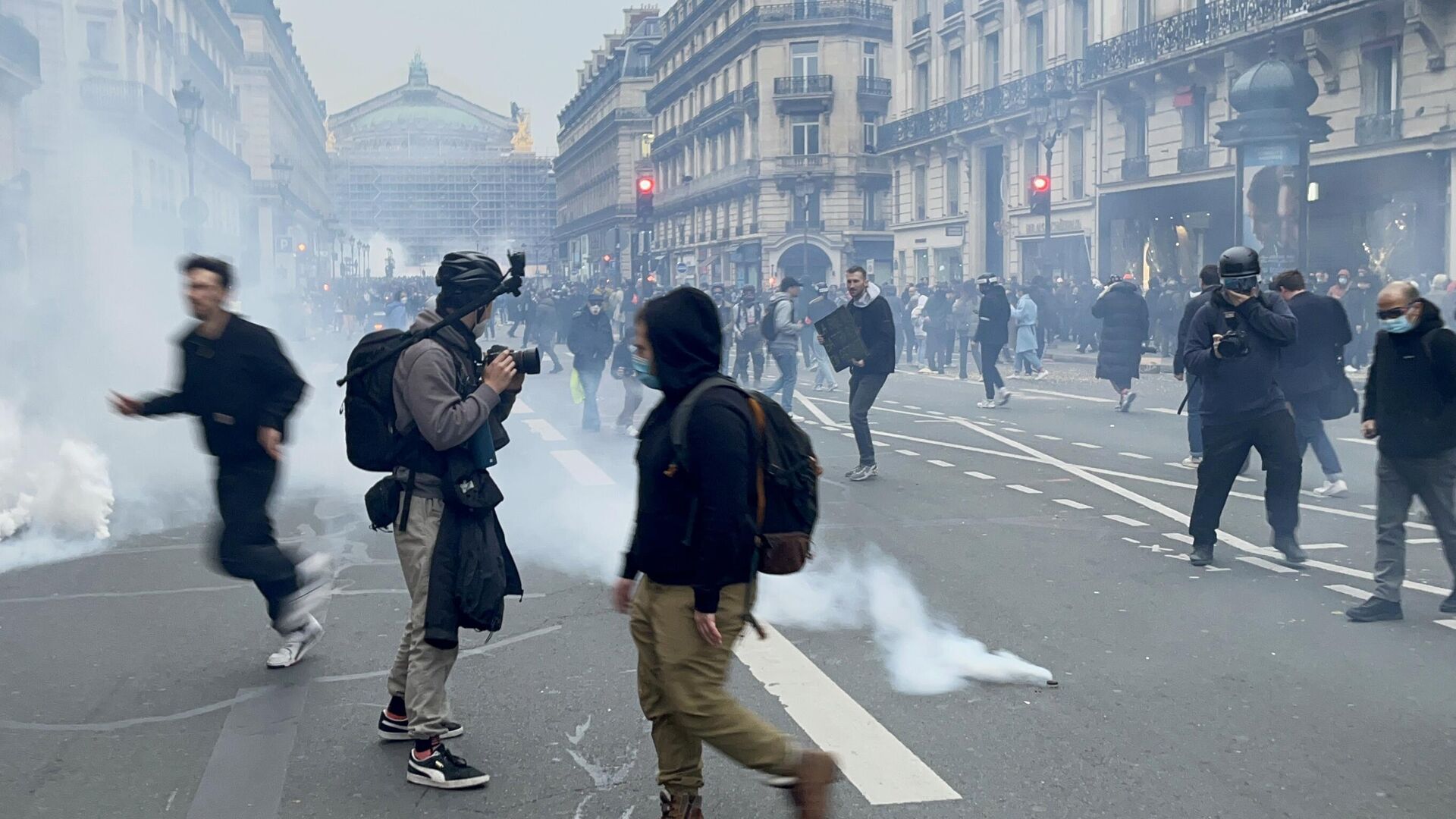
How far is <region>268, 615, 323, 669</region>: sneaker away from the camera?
19.8 feet

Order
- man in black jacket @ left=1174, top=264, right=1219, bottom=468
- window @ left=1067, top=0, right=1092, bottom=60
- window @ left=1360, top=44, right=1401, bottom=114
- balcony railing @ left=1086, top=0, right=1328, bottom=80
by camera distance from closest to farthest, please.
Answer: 1. man in black jacket @ left=1174, top=264, right=1219, bottom=468
2. window @ left=1360, top=44, right=1401, bottom=114
3. balcony railing @ left=1086, top=0, right=1328, bottom=80
4. window @ left=1067, top=0, right=1092, bottom=60

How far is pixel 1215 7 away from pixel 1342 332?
23.5 metres

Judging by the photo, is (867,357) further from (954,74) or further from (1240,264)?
(954,74)

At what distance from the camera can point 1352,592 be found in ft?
23.8

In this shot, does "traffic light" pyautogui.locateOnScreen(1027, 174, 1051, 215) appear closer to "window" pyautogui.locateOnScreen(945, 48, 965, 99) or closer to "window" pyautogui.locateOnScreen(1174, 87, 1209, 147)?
"window" pyautogui.locateOnScreen(1174, 87, 1209, 147)

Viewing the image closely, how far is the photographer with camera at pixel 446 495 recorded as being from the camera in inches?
178

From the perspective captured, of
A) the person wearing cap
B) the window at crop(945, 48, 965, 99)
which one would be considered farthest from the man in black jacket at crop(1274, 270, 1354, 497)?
the window at crop(945, 48, 965, 99)

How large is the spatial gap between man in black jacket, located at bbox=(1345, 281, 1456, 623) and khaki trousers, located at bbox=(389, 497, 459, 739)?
4292 mm

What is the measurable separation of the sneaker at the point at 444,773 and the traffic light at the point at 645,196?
21.9 meters

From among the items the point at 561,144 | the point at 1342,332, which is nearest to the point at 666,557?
the point at 1342,332

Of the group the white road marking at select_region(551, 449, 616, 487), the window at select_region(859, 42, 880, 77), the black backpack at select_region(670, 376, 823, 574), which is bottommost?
the white road marking at select_region(551, 449, 616, 487)

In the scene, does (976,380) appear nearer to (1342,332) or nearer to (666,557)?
(1342,332)

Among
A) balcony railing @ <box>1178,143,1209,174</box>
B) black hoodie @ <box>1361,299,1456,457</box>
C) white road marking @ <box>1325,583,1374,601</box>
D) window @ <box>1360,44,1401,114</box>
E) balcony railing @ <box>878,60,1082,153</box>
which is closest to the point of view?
black hoodie @ <box>1361,299,1456,457</box>

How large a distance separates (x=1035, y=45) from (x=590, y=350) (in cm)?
2899
